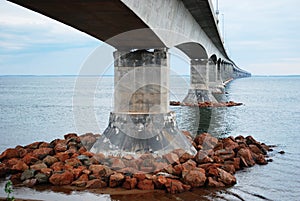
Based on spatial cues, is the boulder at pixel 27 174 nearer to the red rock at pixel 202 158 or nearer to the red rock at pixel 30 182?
the red rock at pixel 30 182

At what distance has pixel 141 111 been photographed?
53.9ft

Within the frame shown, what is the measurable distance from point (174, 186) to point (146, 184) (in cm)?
85

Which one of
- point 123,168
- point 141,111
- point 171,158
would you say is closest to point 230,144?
point 171,158

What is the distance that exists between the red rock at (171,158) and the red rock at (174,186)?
1.99 m

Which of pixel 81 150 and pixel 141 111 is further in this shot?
pixel 81 150

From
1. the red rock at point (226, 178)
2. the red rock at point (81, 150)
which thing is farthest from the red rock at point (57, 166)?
the red rock at point (226, 178)

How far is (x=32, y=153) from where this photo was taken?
53.5 feet

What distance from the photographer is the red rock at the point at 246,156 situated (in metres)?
16.8

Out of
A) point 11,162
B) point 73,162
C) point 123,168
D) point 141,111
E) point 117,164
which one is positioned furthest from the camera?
point 141,111

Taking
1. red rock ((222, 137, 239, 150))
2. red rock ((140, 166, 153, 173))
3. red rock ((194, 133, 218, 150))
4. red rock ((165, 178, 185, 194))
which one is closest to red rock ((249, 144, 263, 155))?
red rock ((222, 137, 239, 150))

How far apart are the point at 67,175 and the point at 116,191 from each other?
1777 mm

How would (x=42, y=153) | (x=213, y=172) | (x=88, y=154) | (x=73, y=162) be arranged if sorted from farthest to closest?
(x=42, y=153) < (x=88, y=154) < (x=73, y=162) < (x=213, y=172)

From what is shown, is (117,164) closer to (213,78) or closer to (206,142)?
(206,142)

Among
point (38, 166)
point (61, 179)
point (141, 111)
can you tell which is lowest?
point (61, 179)
